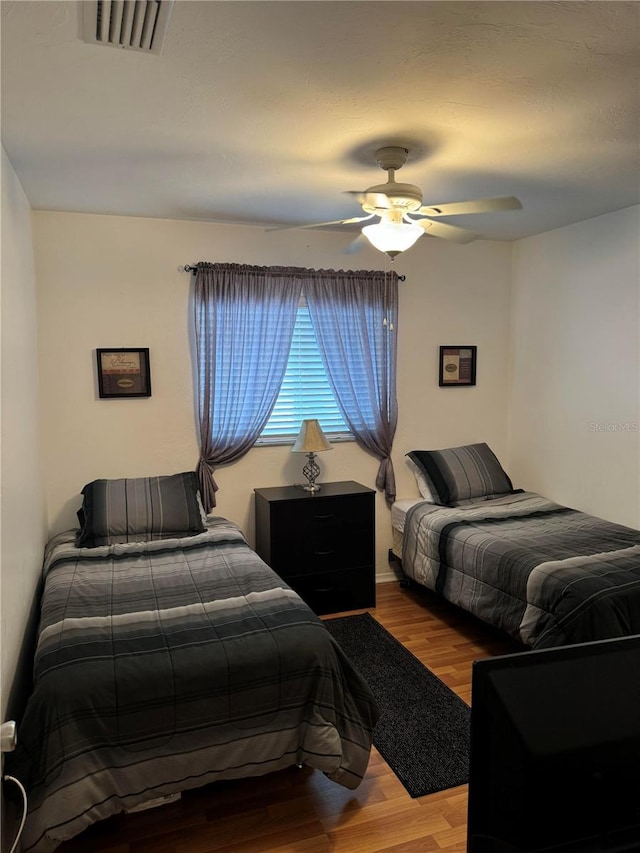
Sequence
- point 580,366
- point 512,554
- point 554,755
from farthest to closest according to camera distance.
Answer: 1. point 580,366
2. point 512,554
3. point 554,755

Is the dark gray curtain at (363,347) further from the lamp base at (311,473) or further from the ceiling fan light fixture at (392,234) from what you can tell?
the ceiling fan light fixture at (392,234)

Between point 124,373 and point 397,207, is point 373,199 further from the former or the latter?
point 124,373

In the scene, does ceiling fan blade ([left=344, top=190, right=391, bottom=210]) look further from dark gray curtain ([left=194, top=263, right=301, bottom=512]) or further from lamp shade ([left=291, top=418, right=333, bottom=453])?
lamp shade ([left=291, top=418, right=333, bottom=453])

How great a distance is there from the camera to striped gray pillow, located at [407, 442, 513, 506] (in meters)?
4.27

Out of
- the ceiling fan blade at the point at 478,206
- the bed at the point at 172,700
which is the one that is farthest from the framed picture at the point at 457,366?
the bed at the point at 172,700

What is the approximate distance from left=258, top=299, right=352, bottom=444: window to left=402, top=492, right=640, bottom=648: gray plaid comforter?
939 millimetres

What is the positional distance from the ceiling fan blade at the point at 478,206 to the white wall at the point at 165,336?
68.0 inches

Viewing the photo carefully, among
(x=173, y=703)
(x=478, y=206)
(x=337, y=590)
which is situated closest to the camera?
(x=173, y=703)

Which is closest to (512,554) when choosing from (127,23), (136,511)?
(136,511)

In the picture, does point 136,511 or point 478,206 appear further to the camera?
point 136,511

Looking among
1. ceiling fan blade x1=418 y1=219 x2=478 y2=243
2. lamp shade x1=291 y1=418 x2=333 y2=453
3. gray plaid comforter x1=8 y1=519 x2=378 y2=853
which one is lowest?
gray plaid comforter x1=8 y1=519 x2=378 y2=853

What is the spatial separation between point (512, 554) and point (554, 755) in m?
2.32

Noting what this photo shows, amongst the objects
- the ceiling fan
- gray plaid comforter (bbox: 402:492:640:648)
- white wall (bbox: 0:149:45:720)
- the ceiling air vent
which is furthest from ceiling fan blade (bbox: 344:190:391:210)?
gray plaid comforter (bbox: 402:492:640:648)

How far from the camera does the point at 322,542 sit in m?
3.89
